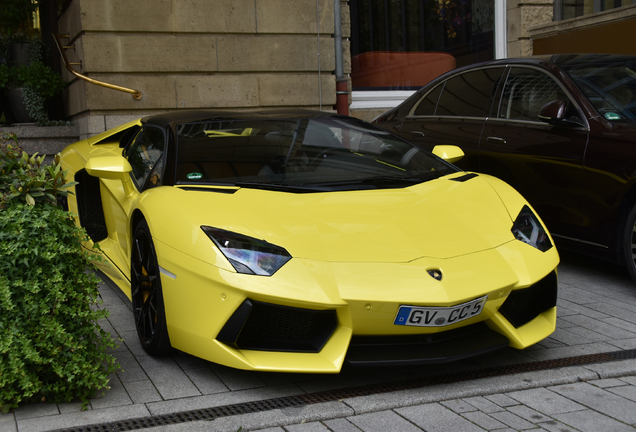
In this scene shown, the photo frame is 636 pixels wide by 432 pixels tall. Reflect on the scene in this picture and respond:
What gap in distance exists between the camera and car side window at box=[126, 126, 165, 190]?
3.73 m

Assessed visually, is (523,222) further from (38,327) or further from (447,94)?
(447,94)

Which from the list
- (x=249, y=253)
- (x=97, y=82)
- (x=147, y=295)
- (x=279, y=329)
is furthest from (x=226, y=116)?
(x=97, y=82)

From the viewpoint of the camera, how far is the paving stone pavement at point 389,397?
8.70ft

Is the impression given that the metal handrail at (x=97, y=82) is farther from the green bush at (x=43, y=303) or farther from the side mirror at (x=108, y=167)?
the green bush at (x=43, y=303)

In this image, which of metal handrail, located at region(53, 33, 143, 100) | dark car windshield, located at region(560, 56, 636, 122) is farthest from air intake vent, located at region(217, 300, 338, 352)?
metal handrail, located at region(53, 33, 143, 100)

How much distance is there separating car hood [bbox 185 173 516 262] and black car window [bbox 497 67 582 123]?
6.21 ft

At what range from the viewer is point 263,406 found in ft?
9.25

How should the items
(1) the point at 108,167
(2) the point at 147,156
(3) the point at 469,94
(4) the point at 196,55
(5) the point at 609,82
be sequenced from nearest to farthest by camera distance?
(1) the point at 108,167 < (2) the point at 147,156 < (5) the point at 609,82 < (3) the point at 469,94 < (4) the point at 196,55

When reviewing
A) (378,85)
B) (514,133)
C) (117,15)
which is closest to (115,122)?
(117,15)

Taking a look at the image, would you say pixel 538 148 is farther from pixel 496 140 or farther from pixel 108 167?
pixel 108 167

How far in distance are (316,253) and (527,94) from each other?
3.14m

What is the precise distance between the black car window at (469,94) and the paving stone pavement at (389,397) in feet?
8.21

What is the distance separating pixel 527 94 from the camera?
17.5 feet

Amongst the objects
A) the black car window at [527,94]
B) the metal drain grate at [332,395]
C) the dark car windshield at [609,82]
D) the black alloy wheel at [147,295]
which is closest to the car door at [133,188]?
the black alloy wheel at [147,295]
